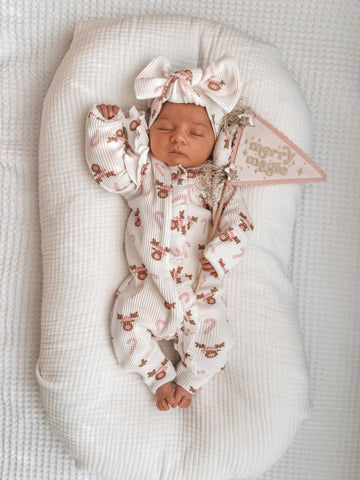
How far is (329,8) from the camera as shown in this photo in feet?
5.12

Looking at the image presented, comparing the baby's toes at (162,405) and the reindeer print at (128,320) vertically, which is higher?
the reindeer print at (128,320)

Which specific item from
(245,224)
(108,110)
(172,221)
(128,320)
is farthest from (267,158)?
(128,320)

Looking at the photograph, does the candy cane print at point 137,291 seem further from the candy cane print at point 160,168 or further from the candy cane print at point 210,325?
the candy cane print at point 160,168

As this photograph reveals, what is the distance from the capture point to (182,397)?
4.32 ft

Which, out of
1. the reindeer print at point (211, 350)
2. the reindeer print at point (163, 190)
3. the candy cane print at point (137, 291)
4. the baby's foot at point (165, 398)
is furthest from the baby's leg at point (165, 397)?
the reindeer print at point (163, 190)

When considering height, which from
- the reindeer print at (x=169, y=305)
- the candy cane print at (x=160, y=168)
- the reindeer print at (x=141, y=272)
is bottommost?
the reindeer print at (x=169, y=305)

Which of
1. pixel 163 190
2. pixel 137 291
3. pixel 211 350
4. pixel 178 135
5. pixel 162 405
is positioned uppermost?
pixel 178 135

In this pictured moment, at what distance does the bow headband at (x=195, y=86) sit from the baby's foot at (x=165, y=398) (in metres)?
0.65

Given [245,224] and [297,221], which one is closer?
[245,224]

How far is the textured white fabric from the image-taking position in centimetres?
145

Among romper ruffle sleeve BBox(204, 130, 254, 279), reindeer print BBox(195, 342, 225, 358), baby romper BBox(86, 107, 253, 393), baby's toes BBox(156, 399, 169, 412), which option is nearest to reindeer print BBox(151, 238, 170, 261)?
baby romper BBox(86, 107, 253, 393)

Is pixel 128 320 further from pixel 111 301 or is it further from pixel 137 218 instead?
pixel 137 218

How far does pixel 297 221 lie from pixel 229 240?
1.18 ft

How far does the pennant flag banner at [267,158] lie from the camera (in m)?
1.35
